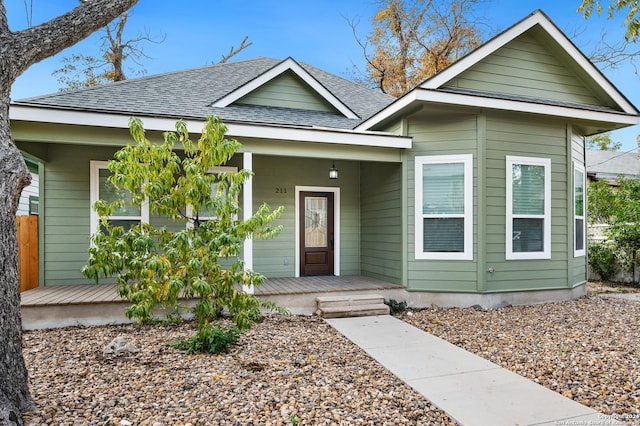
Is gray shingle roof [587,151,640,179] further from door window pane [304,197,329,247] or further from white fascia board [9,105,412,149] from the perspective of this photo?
white fascia board [9,105,412,149]

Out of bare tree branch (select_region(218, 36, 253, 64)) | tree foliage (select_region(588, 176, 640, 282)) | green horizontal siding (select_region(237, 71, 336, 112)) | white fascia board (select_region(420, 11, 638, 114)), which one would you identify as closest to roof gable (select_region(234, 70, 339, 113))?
green horizontal siding (select_region(237, 71, 336, 112))

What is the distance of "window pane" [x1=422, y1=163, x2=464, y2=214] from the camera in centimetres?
624

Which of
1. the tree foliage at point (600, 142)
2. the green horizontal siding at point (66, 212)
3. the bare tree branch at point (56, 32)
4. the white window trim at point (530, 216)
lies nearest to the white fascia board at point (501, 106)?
the white window trim at point (530, 216)

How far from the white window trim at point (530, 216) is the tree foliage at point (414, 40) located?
10.5 m

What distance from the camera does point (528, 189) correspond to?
6449mm

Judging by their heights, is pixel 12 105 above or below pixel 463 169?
above

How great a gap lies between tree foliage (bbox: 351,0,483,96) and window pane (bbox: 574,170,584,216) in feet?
32.0

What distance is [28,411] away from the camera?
2605mm

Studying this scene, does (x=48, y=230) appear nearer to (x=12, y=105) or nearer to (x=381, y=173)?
(x=12, y=105)

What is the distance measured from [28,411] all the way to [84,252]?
4.55 meters

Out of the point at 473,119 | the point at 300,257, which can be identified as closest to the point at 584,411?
the point at 473,119

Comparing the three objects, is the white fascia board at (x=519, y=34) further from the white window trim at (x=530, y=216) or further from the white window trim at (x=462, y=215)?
the white window trim at (x=530, y=216)

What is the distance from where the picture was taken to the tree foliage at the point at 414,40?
52.3 feet

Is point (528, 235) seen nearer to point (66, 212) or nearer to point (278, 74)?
point (278, 74)
